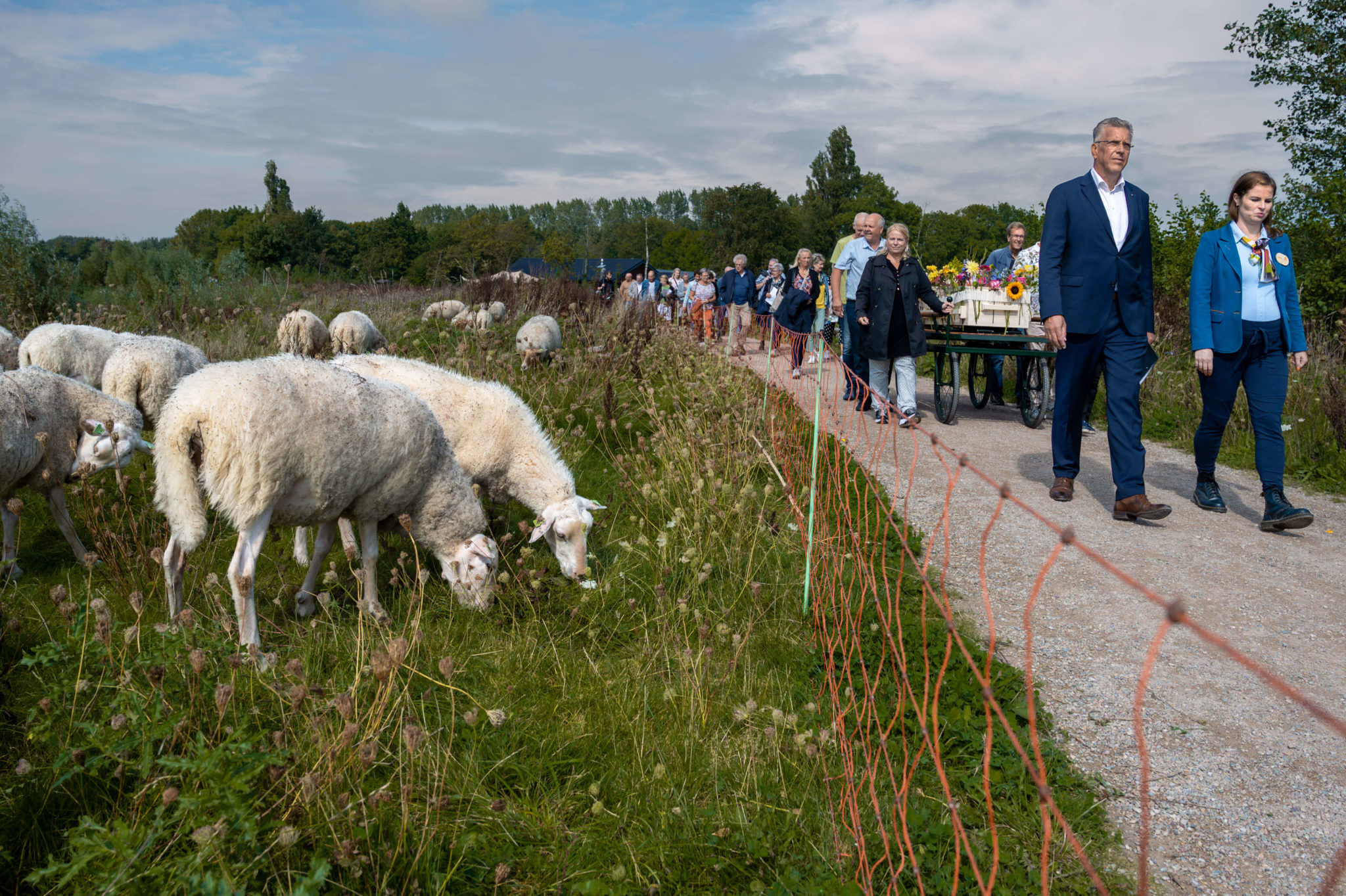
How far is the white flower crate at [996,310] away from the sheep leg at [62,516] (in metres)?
8.21

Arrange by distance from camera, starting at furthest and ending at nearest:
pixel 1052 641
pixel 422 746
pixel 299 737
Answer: pixel 1052 641
pixel 422 746
pixel 299 737

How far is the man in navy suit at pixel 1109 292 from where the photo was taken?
5.69 m

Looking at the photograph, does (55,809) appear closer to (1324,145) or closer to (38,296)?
(38,296)

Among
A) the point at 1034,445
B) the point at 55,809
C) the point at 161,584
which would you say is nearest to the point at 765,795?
the point at 55,809

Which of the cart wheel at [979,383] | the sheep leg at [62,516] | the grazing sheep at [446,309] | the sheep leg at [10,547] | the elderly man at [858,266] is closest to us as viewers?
the sheep leg at [10,547]

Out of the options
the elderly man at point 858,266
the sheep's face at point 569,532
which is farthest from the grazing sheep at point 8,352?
the elderly man at point 858,266

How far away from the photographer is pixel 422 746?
2955 mm

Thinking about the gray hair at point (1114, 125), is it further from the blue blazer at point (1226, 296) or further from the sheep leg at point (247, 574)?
the sheep leg at point (247, 574)

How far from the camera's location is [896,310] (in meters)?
8.64

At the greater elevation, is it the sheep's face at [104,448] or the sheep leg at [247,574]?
the sheep's face at [104,448]

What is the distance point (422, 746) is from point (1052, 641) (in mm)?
3020

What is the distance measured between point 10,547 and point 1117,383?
719 cm

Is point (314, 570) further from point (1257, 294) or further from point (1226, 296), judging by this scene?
point (1257, 294)

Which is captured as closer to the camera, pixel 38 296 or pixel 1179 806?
pixel 1179 806
